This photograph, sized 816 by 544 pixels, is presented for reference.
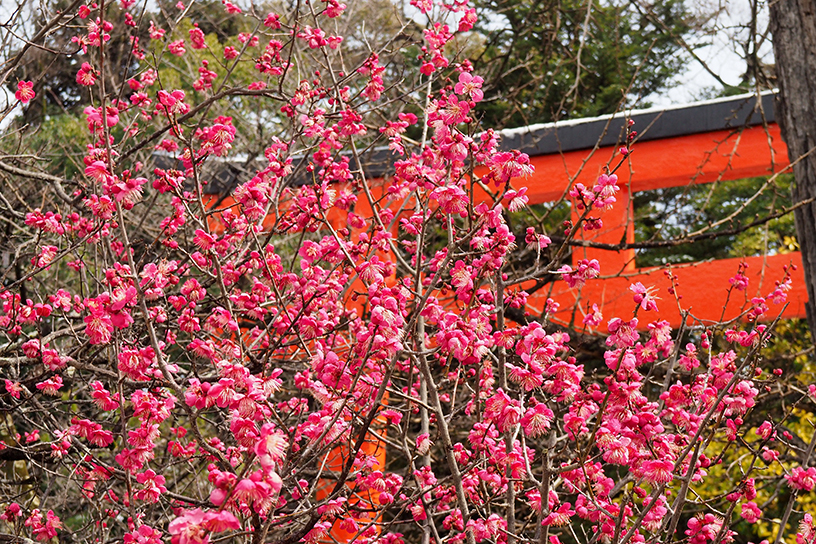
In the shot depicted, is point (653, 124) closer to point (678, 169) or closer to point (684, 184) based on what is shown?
point (678, 169)

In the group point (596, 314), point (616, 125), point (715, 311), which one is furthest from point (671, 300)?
point (596, 314)

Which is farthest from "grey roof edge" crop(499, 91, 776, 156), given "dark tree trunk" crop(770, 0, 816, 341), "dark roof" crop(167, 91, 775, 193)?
"dark tree trunk" crop(770, 0, 816, 341)

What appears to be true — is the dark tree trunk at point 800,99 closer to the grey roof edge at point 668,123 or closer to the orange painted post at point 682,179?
the orange painted post at point 682,179

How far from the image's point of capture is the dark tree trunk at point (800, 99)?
357cm

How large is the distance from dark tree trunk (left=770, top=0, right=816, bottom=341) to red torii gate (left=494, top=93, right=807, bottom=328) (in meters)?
2.51

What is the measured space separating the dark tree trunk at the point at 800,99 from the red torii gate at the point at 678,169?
2511mm

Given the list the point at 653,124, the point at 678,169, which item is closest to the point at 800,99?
the point at 678,169

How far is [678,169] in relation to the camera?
22.2ft

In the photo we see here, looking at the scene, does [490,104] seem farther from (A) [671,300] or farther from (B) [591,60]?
(A) [671,300]

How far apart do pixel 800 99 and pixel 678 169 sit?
310 cm

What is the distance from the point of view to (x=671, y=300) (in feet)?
21.5

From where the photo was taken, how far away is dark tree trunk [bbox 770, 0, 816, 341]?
357 centimetres

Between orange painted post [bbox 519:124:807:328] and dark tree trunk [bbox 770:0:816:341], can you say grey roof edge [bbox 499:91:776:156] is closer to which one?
orange painted post [bbox 519:124:807:328]

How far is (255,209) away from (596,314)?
140cm
